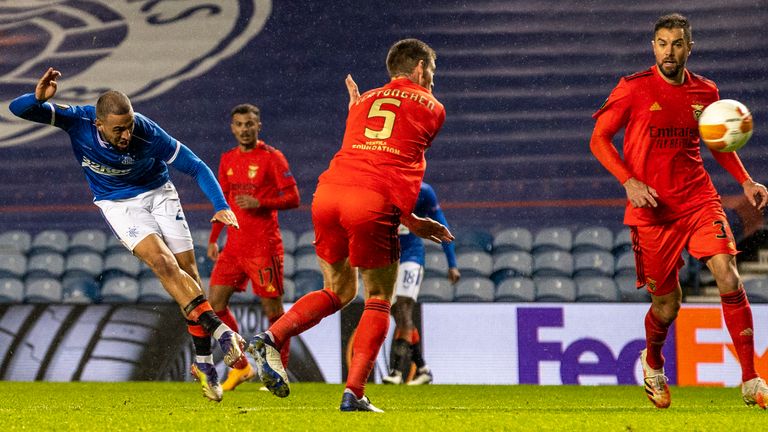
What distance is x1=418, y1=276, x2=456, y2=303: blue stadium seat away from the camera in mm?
10453

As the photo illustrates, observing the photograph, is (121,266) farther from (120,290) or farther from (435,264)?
(435,264)

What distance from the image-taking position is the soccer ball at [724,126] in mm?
5461

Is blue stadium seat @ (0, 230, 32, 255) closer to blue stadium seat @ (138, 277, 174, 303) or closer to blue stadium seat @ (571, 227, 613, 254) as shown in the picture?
blue stadium seat @ (138, 277, 174, 303)

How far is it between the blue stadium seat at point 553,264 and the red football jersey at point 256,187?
10.0 feet

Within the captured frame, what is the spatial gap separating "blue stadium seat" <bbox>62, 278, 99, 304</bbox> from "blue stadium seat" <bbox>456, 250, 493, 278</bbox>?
3.57 m

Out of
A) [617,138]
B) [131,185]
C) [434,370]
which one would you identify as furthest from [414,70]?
[617,138]

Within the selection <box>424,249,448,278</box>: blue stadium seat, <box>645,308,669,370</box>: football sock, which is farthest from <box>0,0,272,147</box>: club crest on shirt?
<box>645,308,669,370</box>: football sock

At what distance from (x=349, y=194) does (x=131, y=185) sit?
2.11 metres

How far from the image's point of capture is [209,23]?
13.1 metres

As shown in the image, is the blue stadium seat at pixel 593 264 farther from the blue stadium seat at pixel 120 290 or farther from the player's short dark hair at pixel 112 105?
the player's short dark hair at pixel 112 105

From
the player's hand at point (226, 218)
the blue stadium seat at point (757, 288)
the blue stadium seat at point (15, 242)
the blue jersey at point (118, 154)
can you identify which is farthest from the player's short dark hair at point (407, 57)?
the blue stadium seat at point (15, 242)

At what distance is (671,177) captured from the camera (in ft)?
18.5

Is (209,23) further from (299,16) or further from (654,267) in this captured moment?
(654,267)

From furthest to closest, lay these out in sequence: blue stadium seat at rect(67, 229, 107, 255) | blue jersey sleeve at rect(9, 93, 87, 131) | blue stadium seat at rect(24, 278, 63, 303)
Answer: blue stadium seat at rect(67, 229, 107, 255) → blue stadium seat at rect(24, 278, 63, 303) → blue jersey sleeve at rect(9, 93, 87, 131)
